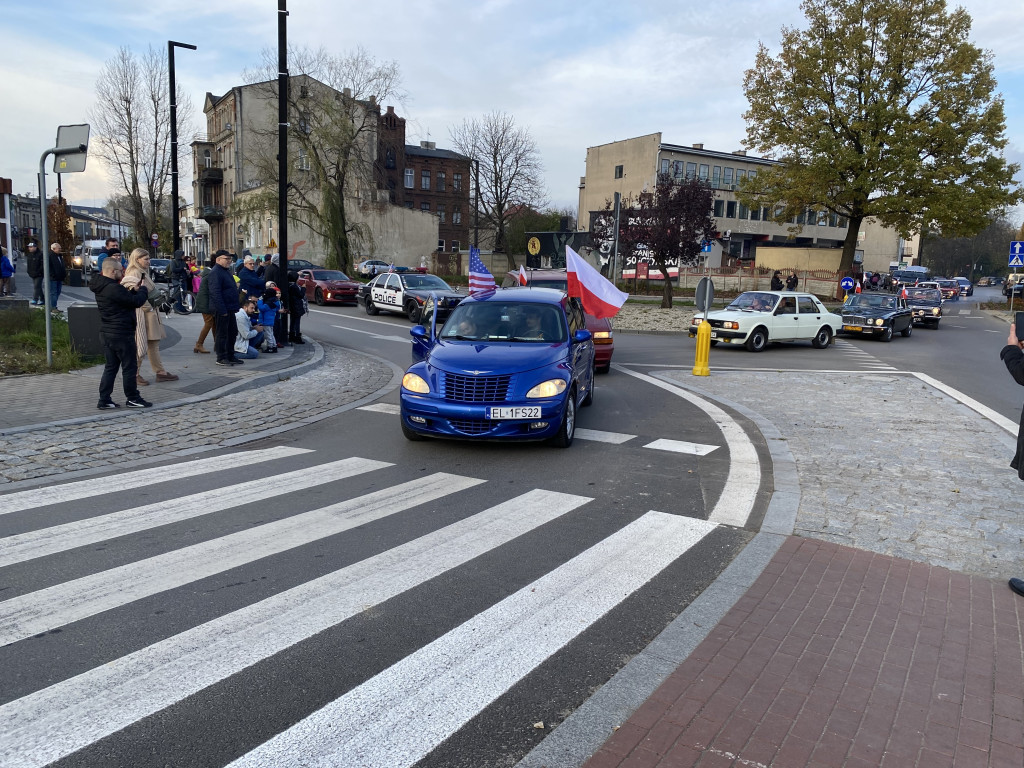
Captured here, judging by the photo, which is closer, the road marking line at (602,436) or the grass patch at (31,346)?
the road marking line at (602,436)

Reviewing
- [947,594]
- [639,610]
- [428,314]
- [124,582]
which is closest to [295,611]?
[124,582]

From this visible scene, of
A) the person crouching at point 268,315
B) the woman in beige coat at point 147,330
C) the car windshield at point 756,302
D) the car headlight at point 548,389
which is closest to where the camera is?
the car headlight at point 548,389

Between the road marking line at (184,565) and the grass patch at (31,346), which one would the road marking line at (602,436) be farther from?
the grass patch at (31,346)

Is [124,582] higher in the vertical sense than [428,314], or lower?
lower

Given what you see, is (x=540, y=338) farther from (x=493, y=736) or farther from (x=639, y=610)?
(x=493, y=736)

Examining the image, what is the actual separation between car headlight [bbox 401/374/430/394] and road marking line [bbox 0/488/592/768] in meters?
2.56

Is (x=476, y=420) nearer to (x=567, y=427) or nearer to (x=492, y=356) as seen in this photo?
(x=492, y=356)

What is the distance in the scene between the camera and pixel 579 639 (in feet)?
12.6

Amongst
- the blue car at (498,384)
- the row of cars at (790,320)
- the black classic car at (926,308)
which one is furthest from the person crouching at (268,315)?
the black classic car at (926,308)

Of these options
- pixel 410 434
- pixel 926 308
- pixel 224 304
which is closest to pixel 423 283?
pixel 224 304

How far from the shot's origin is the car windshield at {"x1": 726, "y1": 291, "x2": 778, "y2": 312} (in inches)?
803

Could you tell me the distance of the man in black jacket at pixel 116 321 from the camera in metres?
8.73

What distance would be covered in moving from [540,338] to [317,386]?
4.68m

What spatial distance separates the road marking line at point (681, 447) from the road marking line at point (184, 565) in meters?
2.89
